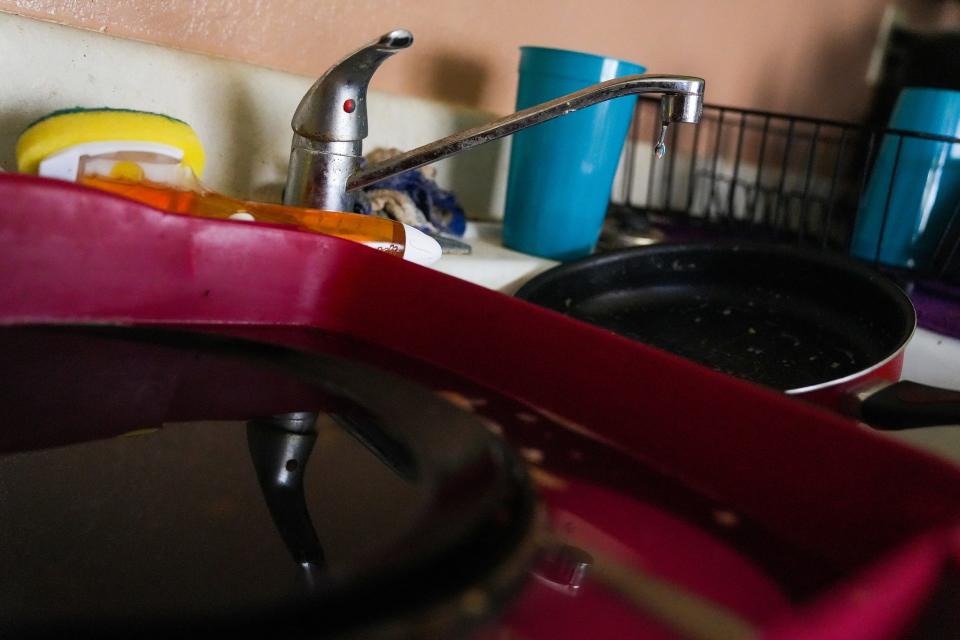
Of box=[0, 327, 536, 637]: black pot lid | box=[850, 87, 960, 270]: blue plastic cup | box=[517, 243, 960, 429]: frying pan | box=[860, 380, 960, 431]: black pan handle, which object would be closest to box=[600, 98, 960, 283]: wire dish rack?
box=[850, 87, 960, 270]: blue plastic cup

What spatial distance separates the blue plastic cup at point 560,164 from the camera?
0.85 meters

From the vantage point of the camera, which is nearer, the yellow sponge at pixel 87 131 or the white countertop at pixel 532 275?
the yellow sponge at pixel 87 131

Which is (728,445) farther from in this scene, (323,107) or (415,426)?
(323,107)

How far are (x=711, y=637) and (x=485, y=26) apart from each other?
0.82 meters

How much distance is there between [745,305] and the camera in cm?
84

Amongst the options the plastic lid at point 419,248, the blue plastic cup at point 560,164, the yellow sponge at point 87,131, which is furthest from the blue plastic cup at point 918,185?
the yellow sponge at point 87,131

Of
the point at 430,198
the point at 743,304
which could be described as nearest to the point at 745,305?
the point at 743,304

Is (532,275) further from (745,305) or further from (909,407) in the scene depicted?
(909,407)

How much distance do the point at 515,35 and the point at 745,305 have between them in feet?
1.40

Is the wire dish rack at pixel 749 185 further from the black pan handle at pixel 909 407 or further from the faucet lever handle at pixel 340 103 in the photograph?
the black pan handle at pixel 909 407

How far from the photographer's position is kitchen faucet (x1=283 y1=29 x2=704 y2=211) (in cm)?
62

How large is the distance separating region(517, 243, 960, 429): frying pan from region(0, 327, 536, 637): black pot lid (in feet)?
1.25

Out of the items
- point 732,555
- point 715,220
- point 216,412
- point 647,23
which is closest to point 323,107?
point 216,412

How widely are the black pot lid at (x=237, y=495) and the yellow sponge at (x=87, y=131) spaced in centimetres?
17
